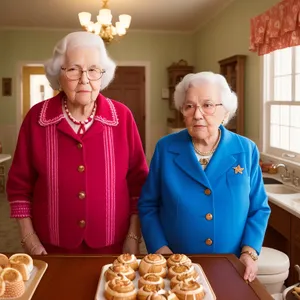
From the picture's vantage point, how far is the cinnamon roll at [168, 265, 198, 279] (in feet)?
4.09

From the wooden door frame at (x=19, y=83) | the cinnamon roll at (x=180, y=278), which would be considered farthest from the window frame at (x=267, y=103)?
the wooden door frame at (x=19, y=83)

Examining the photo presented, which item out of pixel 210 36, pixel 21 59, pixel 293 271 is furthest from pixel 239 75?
pixel 21 59

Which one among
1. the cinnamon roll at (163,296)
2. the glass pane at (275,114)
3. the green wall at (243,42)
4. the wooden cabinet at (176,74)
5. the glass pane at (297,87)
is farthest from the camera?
the wooden cabinet at (176,74)

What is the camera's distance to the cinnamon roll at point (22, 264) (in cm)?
126

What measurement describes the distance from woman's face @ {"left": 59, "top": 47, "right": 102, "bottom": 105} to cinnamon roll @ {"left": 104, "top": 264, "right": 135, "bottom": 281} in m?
0.69

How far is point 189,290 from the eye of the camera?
113 centimetres

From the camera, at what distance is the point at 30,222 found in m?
1.82

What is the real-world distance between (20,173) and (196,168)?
2.29 ft

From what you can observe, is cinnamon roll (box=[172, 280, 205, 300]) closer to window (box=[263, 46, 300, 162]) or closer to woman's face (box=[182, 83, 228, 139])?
woman's face (box=[182, 83, 228, 139])

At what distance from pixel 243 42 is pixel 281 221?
113 inches

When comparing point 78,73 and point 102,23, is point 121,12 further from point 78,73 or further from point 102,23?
point 78,73

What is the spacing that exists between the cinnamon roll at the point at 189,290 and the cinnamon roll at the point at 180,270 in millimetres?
67

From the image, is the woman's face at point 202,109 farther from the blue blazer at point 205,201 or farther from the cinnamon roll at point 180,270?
the cinnamon roll at point 180,270

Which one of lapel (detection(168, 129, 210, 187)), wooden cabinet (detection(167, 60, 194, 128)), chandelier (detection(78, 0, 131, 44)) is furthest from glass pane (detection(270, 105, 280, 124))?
lapel (detection(168, 129, 210, 187))
